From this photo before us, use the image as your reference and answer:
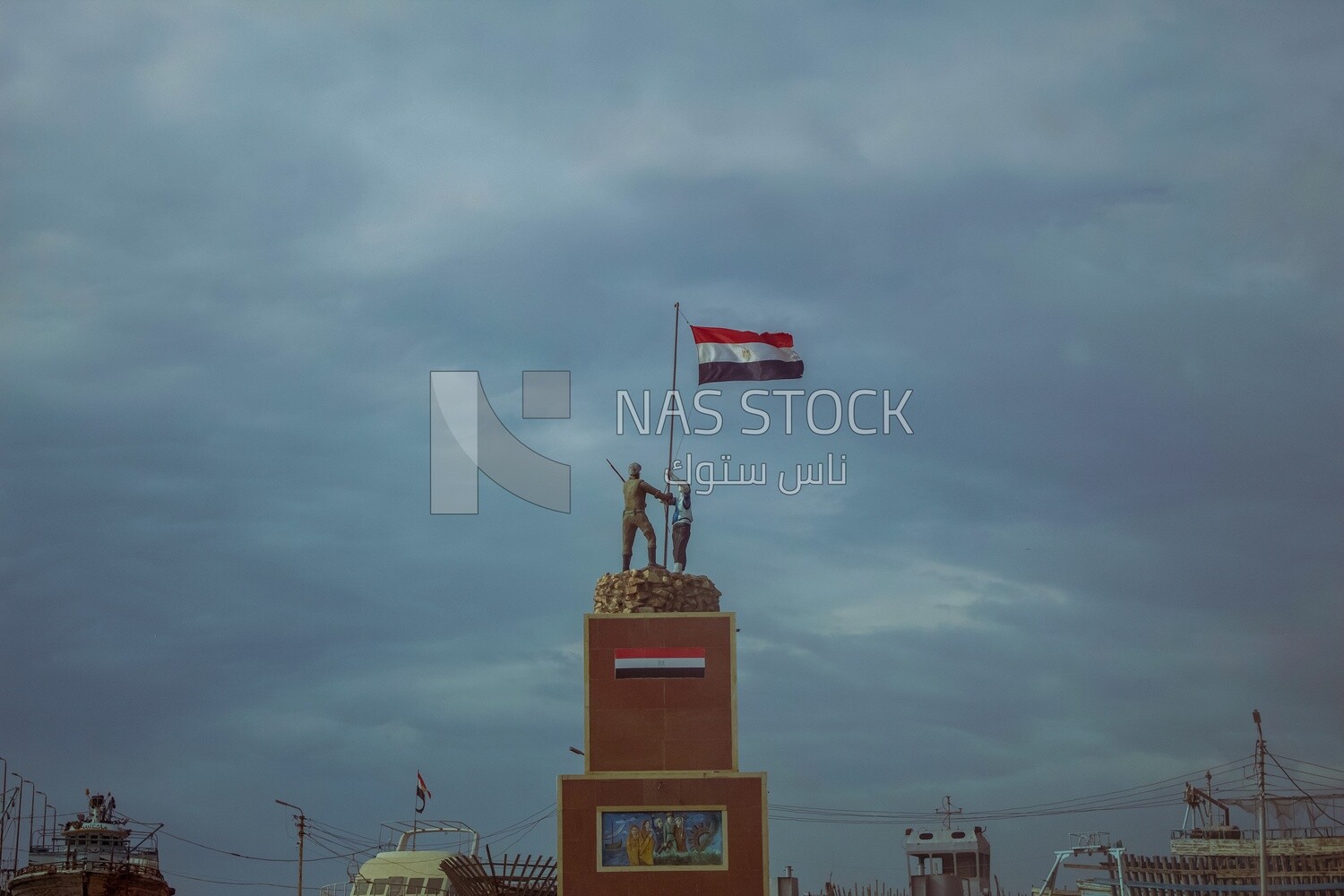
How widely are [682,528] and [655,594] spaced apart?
2947 millimetres

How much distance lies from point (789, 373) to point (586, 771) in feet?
56.2

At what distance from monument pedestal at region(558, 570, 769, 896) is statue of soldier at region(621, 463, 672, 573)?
160 cm

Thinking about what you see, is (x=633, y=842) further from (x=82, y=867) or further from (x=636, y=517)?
(x=82, y=867)

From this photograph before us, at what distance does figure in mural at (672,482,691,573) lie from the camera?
54344mm

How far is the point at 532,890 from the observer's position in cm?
5691

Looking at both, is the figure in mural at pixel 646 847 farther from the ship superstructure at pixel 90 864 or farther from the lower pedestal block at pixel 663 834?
the ship superstructure at pixel 90 864

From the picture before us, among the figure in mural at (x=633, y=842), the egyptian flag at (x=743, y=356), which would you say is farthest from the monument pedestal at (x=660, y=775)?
the egyptian flag at (x=743, y=356)

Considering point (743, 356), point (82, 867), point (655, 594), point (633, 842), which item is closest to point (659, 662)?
point (655, 594)

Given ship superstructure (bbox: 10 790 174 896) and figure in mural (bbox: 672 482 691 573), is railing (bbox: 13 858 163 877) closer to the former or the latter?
ship superstructure (bbox: 10 790 174 896)

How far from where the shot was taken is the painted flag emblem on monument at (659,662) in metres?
51.9

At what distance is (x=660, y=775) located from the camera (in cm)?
5053

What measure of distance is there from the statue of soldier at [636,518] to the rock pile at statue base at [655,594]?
3.23 ft

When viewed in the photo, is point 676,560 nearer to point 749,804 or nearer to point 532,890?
point 749,804

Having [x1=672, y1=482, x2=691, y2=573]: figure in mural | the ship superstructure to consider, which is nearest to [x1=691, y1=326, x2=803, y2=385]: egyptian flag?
[x1=672, y1=482, x2=691, y2=573]: figure in mural
